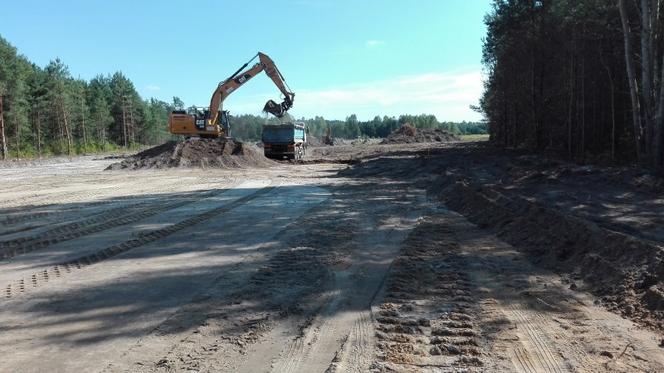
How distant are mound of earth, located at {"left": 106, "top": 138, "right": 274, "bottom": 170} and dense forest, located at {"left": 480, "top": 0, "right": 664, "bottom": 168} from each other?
16921 mm

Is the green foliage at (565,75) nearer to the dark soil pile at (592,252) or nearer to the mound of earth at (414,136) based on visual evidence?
the dark soil pile at (592,252)

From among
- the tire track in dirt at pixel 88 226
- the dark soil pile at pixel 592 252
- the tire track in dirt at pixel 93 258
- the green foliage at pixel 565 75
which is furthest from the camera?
the green foliage at pixel 565 75

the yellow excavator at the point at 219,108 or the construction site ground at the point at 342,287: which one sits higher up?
the yellow excavator at the point at 219,108

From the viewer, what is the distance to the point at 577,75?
26.3m

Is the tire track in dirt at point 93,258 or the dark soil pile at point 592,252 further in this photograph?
the tire track in dirt at point 93,258

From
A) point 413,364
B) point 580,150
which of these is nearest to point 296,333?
point 413,364

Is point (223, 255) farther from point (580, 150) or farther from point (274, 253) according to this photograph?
point (580, 150)

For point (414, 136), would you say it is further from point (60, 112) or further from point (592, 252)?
point (592, 252)

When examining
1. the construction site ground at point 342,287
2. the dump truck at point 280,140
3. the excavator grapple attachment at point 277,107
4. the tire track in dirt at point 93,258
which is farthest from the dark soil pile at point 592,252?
the dump truck at point 280,140

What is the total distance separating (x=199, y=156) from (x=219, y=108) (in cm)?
492

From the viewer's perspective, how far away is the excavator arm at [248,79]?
32219mm

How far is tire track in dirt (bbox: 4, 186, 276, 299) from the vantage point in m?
6.15

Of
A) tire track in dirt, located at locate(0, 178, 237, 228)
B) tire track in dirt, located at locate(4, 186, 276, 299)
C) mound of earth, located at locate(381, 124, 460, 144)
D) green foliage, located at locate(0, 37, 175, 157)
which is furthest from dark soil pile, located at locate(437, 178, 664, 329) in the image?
mound of earth, located at locate(381, 124, 460, 144)

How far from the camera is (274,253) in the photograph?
7789mm
